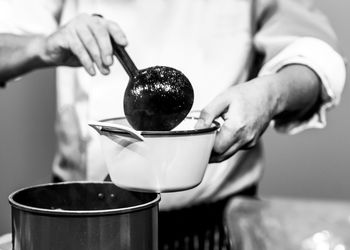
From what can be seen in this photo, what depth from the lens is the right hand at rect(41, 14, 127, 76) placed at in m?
0.84

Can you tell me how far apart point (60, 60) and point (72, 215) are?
0.44 m

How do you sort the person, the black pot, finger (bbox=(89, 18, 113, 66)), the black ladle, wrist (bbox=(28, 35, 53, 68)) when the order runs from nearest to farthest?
the black pot, the black ladle, finger (bbox=(89, 18, 113, 66)), wrist (bbox=(28, 35, 53, 68)), the person

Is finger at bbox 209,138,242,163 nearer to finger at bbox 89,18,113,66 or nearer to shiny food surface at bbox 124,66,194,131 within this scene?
shiny food surface at bbox 124,66,194,131

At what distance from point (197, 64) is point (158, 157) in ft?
1.82

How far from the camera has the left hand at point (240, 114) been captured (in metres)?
0.79

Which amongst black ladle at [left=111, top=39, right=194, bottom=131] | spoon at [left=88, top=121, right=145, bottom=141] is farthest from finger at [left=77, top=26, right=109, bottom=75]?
spoon at [left=88, top=121, right=145, bottom=141]

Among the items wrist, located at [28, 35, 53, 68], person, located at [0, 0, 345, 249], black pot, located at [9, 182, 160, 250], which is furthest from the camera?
person, located at [0, 0, 345, 249]

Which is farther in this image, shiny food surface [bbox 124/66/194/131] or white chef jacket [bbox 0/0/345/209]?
white chef jacket [bbox 0/0/345/209]

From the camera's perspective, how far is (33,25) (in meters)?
1.18

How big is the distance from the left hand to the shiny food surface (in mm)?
48

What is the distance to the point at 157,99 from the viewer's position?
2.36ft

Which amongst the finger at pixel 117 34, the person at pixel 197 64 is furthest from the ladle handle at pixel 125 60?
the person at pixel 197 64

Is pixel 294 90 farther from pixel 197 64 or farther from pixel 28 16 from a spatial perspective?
pixel 28 16

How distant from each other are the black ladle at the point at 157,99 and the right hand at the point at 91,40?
0.10 metres
